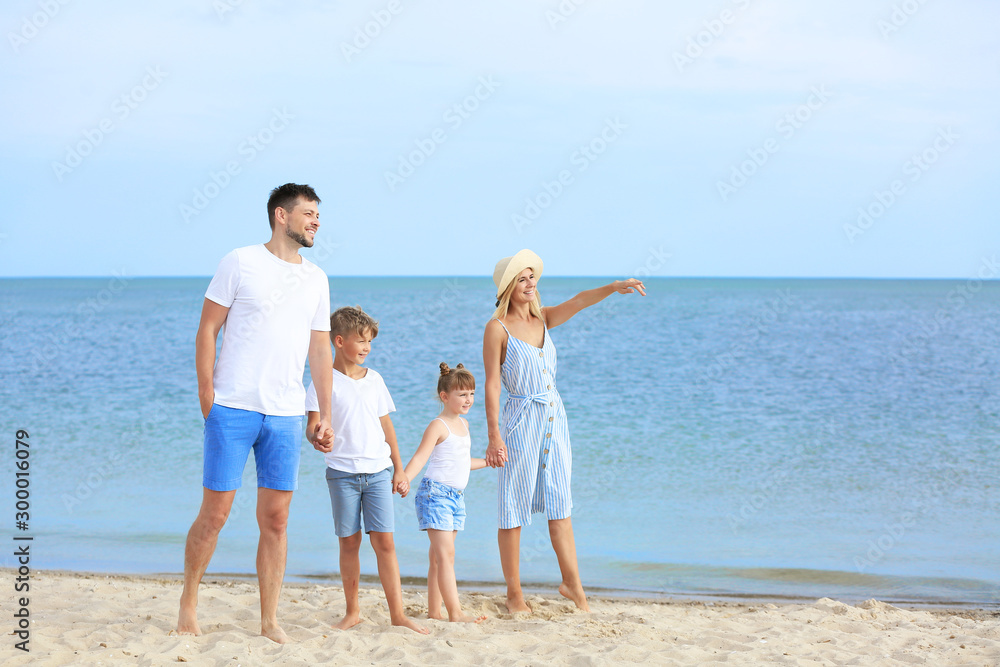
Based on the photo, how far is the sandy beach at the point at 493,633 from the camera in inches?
136

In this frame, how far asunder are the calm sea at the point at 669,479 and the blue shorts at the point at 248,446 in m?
2.44

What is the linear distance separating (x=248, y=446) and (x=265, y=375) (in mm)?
310

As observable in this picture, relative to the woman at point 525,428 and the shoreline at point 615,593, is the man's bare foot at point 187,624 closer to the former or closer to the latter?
the woman at point 525,428

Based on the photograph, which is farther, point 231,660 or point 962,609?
point 962,609

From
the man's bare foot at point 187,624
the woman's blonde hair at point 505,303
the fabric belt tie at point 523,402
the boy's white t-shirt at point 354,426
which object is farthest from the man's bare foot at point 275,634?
the woman's blonde hair at point 505,303

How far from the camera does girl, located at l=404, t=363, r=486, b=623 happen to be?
13.5 ft

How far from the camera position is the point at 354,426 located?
12.8 ft

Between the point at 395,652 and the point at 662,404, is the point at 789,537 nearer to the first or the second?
the point at 395,652

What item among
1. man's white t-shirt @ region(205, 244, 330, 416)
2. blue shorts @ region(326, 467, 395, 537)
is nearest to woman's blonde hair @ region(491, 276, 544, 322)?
blue shorts @ region(326, 467, 395, 537)

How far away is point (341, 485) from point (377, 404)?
408 millimetres

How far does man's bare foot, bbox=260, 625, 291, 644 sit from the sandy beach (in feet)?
0.22

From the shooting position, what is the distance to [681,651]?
12.0ft

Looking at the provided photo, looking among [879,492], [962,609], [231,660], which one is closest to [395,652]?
[231,660]

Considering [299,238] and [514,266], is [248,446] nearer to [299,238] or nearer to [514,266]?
[299,238]
